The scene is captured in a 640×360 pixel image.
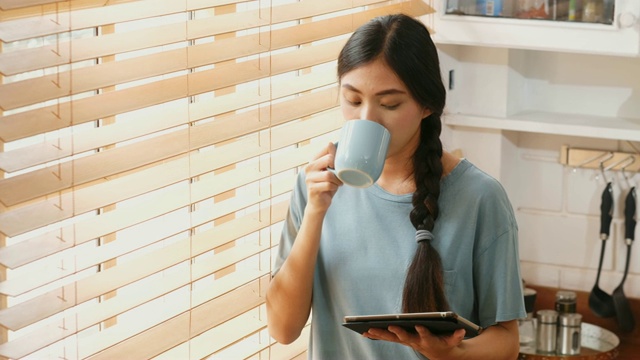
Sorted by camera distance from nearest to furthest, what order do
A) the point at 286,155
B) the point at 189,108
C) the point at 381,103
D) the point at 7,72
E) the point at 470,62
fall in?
the point at 7,72 → the point at 381,103 → the point at 189,108 → the point at 286,155 → the point at 470,62

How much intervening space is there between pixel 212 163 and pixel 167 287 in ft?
0.70

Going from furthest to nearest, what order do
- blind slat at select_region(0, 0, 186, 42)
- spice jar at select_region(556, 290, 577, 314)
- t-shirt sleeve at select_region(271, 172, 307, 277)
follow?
spice jar at select_region(556, 290, 577, 314) < t-shirt sleeve at select_region(271, 172, 307, 277) < blind slat at select_region(0, 0, 186, 42)

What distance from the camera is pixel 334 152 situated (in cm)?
148

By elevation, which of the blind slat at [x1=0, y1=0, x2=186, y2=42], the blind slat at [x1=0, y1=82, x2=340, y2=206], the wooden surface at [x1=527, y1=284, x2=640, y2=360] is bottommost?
the wooden surface at [x1=527, y1=284, x2=640, y2=360]

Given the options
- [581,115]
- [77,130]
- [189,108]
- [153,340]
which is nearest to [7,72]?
[77,130]

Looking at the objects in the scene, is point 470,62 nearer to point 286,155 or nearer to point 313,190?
point 286,155

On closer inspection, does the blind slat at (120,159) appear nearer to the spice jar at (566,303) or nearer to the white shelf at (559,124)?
the white shelf at (559,124)

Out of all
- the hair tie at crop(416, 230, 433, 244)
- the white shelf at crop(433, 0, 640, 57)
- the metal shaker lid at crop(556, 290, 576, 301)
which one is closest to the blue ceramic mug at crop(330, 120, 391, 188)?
the hair tie at crop(416, 230, 433, 244)

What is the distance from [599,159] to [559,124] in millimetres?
205

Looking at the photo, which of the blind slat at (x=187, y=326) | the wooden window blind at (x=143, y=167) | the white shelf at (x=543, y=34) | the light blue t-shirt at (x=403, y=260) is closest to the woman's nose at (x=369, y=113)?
the light blue t-shirt at (x=403, y=260)

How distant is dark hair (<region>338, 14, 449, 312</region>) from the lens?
1.45 meters

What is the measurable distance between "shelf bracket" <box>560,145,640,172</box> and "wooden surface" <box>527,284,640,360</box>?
35cm

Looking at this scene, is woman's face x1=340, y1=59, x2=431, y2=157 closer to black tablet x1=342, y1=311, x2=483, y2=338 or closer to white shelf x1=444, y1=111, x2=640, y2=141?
black tablet x1=342, y1=311, x2=483, y2=338

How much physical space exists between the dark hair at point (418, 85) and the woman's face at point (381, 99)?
0.04 feet
